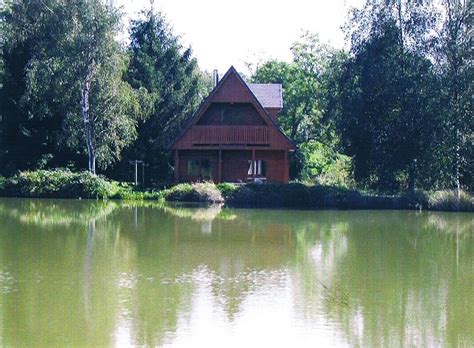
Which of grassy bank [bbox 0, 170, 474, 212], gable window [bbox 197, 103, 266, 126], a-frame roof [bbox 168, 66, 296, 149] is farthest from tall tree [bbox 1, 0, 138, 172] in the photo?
gable window [bbox 197, 103, 266, 126]

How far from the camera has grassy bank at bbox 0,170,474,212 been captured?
33719 millimetres

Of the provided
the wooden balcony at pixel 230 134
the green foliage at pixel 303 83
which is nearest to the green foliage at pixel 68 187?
the wooden balcony at pixel 230 134

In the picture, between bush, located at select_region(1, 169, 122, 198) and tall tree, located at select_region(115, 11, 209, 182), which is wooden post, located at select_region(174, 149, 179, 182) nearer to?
tall tree, located at select_region(115, 11, 209, 182)

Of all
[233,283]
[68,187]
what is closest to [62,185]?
[68,187]

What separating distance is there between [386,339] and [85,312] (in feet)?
14.6

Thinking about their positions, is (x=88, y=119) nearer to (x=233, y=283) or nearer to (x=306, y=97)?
(x=306, y=97)

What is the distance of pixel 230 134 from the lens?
39.9 metres

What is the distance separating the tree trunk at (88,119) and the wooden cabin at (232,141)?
4.05 metres

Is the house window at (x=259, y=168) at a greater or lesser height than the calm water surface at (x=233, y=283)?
greater

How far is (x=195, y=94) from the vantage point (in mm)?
45906

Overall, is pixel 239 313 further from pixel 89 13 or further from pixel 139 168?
pixel 139 168

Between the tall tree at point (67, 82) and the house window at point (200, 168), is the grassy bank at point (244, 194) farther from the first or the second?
the house window at point (200, 168)

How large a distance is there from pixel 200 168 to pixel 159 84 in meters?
5.74

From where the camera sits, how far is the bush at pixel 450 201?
108 ft
